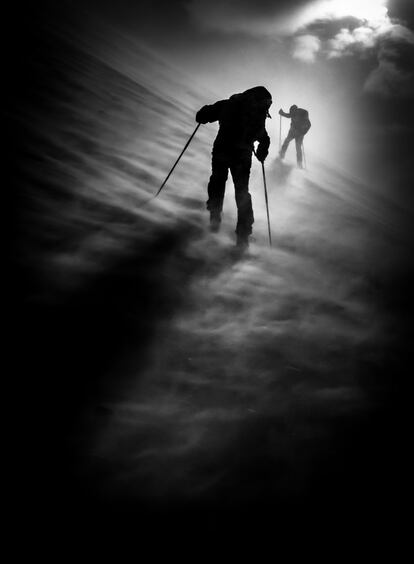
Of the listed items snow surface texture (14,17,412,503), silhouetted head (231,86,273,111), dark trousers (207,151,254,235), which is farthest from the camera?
dark trousers (207,151,254,235)

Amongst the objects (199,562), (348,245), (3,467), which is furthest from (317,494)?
(348,245)

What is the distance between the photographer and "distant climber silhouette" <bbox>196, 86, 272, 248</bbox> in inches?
149

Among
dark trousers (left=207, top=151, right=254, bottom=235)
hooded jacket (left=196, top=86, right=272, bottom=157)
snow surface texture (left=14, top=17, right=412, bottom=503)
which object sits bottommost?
snow surface texture (left=14, top=17, right=412, bottom=503)

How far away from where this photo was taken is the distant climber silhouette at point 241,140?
149 inches

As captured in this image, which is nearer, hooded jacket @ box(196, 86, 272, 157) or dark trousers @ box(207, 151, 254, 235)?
hooded jacket @ box(196, 86, 272, 157)

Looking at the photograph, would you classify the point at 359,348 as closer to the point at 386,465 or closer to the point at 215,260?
the point at 386,465

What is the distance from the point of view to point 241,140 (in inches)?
151

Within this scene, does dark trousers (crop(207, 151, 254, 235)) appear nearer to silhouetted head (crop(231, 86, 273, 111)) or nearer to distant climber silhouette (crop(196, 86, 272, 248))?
distant climber silhouette (crop(196, 86, 272, 248))

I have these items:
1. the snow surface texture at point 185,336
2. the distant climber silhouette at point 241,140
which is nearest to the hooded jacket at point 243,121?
the distant climber silhouette at point 241,140

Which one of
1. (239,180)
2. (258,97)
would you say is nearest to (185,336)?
(239,180)

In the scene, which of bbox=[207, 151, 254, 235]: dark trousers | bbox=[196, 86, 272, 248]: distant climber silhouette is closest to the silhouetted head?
bbox=[196, 86, 272, 248]: distant climber silhouette

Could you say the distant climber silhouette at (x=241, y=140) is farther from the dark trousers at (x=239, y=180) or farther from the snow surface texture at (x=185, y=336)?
the snow surface texture at (x=185, y=336)

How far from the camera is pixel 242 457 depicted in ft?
5.29

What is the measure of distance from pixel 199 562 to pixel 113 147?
563 centimetres
